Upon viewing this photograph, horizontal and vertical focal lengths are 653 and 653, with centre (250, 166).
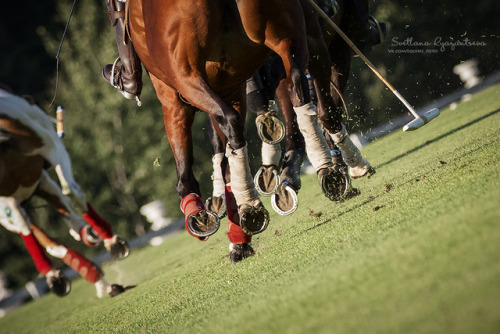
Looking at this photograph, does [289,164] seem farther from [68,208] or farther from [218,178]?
[68,208]

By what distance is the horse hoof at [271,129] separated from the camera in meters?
5.81

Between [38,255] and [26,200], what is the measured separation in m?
0.80

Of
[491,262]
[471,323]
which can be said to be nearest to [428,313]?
[471,323]

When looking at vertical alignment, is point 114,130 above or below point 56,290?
below

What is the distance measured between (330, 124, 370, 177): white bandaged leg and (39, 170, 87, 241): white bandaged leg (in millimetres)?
3100

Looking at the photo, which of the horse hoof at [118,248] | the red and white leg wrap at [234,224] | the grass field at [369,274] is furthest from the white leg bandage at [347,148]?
the horse hoof at [118,248]

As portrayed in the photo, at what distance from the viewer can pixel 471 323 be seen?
83.1 inches

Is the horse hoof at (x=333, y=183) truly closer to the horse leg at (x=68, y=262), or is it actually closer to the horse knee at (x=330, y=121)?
the horse knee at (x=330, y=121)

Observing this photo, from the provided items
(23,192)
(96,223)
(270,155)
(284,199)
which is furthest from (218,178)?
(23,192)

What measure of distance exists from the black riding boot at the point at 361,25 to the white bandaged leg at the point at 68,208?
3.90 meters

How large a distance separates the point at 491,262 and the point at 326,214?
13.1 feet

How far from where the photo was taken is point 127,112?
22125 millimetres

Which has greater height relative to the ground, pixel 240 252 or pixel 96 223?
pixel 240 252

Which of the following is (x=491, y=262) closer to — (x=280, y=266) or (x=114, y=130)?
(x=280, y=266)
